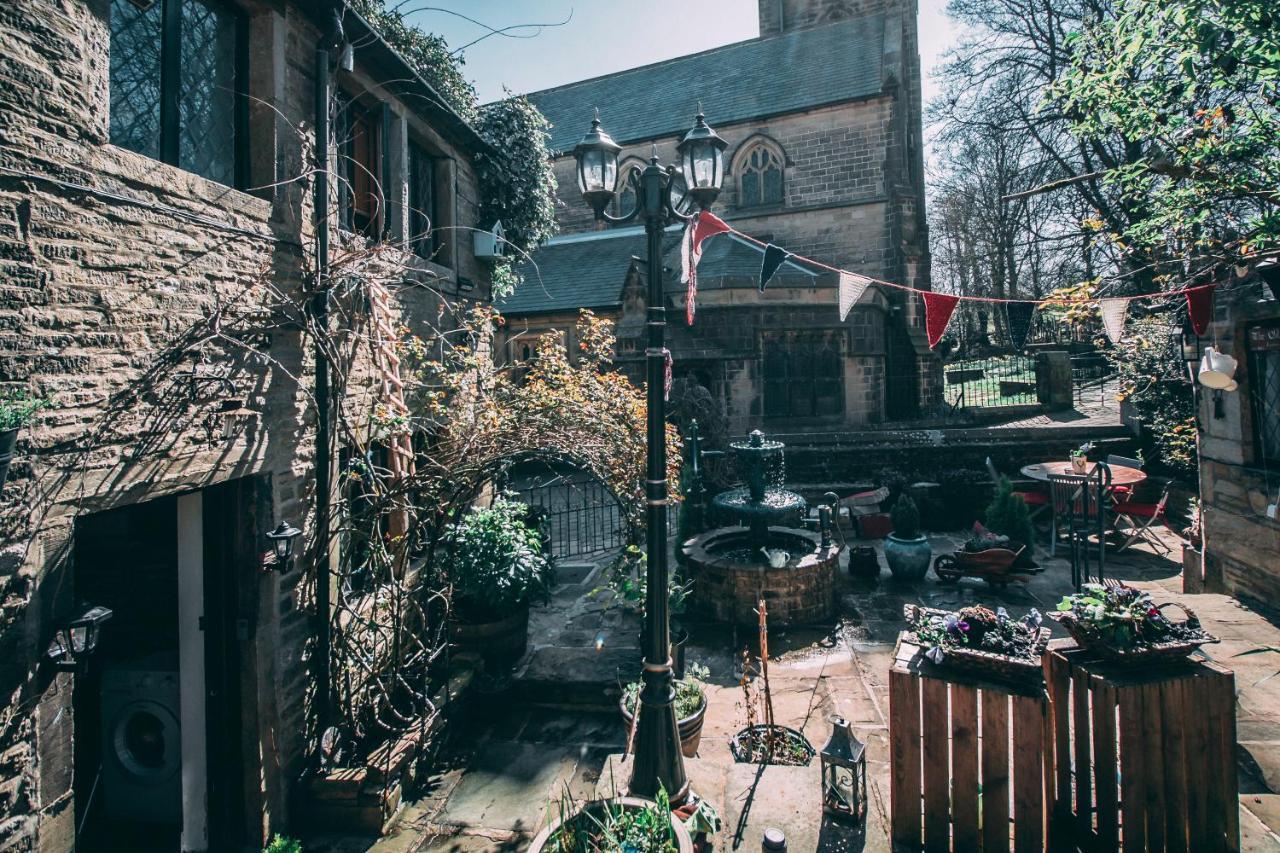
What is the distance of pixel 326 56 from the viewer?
4891 mm

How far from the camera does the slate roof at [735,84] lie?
19.7m

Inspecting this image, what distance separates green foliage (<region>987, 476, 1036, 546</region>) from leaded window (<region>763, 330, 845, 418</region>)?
21.5ft

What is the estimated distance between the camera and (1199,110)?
616cm

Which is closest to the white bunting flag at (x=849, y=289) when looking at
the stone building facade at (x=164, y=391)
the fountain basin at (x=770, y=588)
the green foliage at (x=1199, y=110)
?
the green foliage at (x=1199, y=110)

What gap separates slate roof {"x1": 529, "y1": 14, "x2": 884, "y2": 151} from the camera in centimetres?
1966

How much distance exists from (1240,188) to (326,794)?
339 inches

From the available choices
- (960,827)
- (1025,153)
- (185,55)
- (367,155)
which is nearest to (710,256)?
(1025,153)

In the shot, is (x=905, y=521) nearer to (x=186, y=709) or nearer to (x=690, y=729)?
(x=690, y=729)

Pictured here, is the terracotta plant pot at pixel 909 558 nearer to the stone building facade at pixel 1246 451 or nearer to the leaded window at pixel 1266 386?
the stone building facade at pixel 1246 451

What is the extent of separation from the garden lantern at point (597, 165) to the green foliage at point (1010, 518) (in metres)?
8.63

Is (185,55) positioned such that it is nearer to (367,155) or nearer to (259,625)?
Answer: (367,155)

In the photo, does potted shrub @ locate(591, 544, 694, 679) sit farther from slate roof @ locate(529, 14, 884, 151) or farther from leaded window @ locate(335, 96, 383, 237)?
slate roof @ locate(529, 14, 884, 151)

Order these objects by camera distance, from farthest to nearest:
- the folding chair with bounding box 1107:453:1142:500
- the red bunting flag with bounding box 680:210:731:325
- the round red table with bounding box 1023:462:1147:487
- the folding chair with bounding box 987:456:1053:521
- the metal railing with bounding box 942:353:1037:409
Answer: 1. the metal railing with bounding box 942:353:1037:409
2. the folding chair with bounding box 987:456:1053:521
3. the folding chair with bounding box 1107:453:1142:500
4. the round red table with bounding box 1023:462:1147:487
5. the red bunting flag with bounding box 680:210:731:325

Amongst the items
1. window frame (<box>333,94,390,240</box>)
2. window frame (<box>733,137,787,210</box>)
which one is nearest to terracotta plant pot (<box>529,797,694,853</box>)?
window frame (<box>333,94,390,240</box>)
